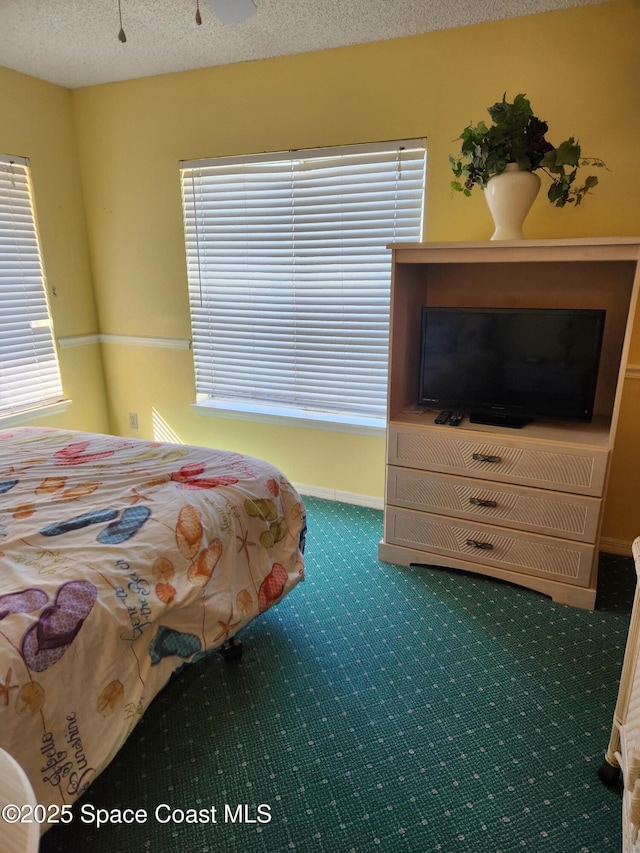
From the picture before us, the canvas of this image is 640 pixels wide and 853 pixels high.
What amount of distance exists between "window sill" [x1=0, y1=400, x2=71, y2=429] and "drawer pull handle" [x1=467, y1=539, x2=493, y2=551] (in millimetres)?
2758

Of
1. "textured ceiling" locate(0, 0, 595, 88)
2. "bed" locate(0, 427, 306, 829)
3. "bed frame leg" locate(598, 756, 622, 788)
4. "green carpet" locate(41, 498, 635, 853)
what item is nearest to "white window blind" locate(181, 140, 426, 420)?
"textured ceiling" locate(0, 0, 595, 88)

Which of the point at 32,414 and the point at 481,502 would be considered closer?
the point at 481,502

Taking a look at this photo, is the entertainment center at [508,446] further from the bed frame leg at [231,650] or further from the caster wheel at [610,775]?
the bed frame leg at [231,650]

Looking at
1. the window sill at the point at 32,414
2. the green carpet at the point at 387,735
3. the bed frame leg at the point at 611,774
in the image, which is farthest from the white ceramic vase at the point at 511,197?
the window sill at the point at 32,414

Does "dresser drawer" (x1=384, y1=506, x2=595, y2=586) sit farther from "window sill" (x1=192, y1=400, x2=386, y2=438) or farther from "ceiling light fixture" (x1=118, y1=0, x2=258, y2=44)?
"ceiling light fixture" (x1=118, y1=0, x2=258, y2=44)

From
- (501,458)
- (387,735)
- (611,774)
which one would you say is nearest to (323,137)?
(501,458)

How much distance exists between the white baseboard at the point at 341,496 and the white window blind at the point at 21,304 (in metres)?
1.85

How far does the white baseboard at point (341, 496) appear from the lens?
316cm

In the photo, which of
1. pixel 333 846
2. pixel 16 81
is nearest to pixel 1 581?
pixel 333 846

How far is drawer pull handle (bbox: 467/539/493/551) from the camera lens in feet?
7.69

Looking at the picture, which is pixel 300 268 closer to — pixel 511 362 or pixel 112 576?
pixel 511 362

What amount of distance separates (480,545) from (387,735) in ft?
3.33

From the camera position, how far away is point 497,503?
229cm

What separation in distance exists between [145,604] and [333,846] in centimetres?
78
